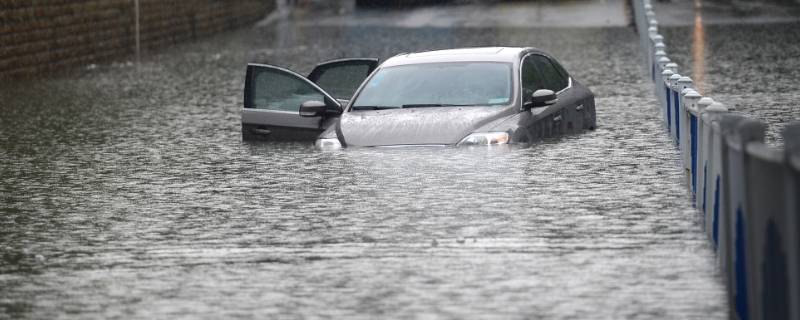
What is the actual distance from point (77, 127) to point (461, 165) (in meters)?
7.12

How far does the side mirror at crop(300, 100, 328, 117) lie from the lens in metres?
15.2

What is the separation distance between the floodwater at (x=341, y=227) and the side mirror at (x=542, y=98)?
378 millimetres

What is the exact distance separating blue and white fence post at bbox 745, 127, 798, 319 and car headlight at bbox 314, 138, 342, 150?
7954 millimetres

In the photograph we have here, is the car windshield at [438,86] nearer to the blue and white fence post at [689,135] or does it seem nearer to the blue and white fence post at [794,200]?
the blue and white fence post at [689,135]

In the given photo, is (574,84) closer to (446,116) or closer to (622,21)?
(446,116)

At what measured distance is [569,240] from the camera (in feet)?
31.9

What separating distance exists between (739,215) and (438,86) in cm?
782

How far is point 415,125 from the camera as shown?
46.1ft

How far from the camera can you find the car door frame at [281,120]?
51.9 ft

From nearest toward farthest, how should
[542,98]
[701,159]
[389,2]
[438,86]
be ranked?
[701,159] < [542,98] < [438,86] < [389,2]

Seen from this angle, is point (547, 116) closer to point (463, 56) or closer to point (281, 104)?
point (463, 56)

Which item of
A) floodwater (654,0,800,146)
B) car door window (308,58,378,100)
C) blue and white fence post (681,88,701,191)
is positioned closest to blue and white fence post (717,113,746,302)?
blue and white fence post (681,88,701,191)

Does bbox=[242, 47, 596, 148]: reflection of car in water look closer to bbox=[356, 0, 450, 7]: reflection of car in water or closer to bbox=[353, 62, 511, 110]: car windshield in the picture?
bbox=[353, 62, 511, 110]: car windshield

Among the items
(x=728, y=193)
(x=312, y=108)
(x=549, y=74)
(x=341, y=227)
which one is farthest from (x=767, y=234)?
(x=549, y=74)
